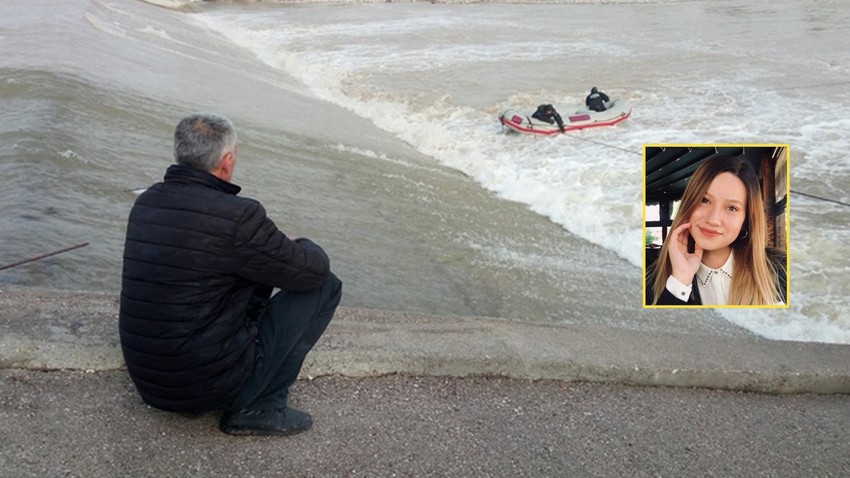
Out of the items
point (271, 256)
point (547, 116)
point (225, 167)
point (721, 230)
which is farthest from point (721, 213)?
point (547, 116)

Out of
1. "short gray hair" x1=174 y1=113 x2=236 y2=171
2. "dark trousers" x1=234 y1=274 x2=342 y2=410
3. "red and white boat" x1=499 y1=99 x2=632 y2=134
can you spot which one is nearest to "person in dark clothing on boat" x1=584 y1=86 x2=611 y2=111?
"red and white boat" x1=499 y1=99 x2=632 y2=134

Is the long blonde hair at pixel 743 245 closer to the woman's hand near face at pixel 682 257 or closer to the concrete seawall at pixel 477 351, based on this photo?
the woman's hand near face at pixel 682 257

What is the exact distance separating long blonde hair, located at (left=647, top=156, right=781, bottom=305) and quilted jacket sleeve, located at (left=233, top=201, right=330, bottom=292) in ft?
4.73

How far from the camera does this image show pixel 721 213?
344cm

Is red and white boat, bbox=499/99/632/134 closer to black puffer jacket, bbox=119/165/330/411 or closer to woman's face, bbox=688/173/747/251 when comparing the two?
woman's face, bbox=688/173/747/251

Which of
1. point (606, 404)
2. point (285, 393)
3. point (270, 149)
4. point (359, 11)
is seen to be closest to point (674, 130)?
point (270, 149)

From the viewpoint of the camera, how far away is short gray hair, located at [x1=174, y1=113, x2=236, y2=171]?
346cm

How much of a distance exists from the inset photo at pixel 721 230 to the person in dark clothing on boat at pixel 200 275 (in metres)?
1.46

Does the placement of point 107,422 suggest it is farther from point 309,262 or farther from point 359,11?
point 359,11

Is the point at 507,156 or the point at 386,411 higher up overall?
the point at 386,411

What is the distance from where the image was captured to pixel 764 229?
3.43m

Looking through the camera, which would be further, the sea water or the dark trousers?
the sea water

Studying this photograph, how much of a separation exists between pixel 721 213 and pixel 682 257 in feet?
0.80

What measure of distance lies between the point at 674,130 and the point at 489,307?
35.7 feet
